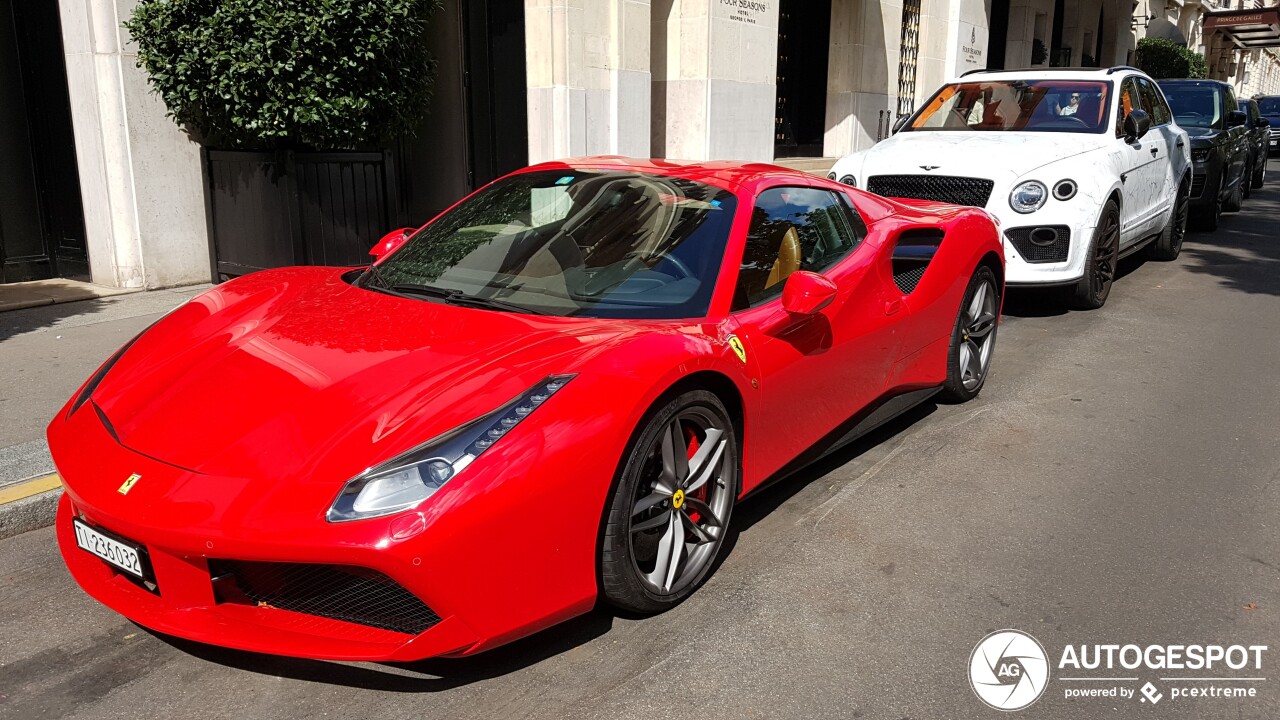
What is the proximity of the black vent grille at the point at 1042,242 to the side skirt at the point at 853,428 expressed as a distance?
2861 millimetres

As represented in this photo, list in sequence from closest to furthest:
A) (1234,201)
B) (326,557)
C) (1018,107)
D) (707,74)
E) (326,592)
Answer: (326,557)
(326,592)
(1018,107)
(707,74)
(1234,201)

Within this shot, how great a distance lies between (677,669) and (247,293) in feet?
7.54

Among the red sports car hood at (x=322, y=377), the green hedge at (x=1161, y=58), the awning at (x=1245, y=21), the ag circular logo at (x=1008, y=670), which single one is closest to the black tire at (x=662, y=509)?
the red sports car hood at (x=322, y=377)

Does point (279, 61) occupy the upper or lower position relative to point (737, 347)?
upper

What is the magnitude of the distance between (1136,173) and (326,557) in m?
7.97

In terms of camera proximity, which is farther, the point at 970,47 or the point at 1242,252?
the point at 970,47

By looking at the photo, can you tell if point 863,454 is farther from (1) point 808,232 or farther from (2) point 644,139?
(2) point 644,139

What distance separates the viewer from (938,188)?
24.8ft

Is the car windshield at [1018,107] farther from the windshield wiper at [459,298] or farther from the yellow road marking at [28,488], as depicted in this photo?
the yellow road marking at [28,488]

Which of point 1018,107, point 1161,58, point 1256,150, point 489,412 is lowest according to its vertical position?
point 489,412

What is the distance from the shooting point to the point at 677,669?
113 inches

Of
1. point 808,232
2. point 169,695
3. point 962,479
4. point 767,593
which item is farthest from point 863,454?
point 169,695

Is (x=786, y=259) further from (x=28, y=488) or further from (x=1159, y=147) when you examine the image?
(x=1159, y=147)

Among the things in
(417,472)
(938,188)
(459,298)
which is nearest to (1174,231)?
(938,188)
